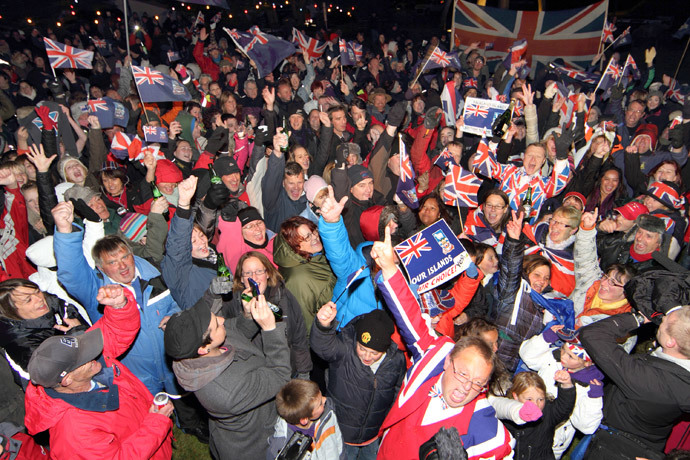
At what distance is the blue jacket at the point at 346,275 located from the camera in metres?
3.46

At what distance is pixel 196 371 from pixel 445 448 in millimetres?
1445

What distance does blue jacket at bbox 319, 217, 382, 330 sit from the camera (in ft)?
11.3

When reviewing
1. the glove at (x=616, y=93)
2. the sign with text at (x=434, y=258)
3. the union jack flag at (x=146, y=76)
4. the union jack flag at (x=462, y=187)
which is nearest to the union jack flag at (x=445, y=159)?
the union jack flag at (x=462, y=187)

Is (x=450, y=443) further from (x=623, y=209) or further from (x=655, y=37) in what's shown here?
(x=655, y=37)

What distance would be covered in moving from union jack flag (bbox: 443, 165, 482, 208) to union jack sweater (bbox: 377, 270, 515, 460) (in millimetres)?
2285

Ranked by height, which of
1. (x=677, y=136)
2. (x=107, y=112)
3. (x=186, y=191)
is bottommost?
(x=107, y=112)

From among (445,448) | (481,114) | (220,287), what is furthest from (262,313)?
(481,114)

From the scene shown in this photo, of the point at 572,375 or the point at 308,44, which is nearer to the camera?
the point at 572,375

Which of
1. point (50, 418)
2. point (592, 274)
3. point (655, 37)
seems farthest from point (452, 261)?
point (655, 37)

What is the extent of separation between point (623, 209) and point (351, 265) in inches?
125

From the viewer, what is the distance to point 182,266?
370 cm

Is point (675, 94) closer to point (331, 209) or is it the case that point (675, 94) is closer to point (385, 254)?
point (331, 209)

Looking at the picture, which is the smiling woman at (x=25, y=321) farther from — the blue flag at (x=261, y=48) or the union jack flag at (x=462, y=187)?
the blue flag at (x=261, y=48)

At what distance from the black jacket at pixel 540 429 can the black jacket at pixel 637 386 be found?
326mm
